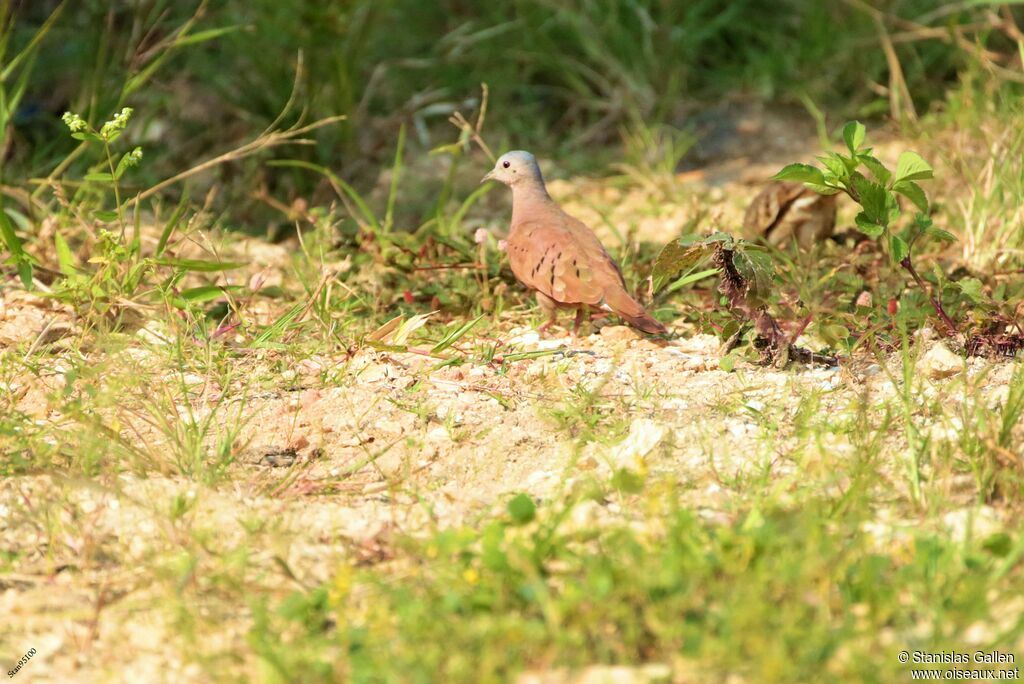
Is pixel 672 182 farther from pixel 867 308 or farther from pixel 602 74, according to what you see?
pixel 867 308

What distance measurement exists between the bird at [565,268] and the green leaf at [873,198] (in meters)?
0.75

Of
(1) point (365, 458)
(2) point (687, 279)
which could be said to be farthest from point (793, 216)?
(1) point (365, 458)

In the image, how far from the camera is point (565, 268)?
3.90m

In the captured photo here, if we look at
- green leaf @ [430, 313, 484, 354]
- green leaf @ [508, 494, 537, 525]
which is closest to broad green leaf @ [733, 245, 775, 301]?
green leaf @ [430, 313, 484, 354]

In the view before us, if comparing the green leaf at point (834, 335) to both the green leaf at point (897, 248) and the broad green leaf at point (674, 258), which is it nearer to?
the green leaf at point (897, 248)

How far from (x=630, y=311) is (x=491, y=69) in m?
2.95

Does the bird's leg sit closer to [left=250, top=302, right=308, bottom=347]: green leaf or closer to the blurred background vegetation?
A: [left=250, top=302, right=308, bottom=347]: green leaf

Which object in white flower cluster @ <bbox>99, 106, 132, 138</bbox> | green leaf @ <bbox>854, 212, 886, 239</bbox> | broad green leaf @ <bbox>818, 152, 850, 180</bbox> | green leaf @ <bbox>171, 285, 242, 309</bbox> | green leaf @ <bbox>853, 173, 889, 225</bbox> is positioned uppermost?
white flower cluster @ <bbox>99, 106, 132, 138</bbox>

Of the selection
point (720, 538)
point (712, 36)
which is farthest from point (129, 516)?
point (712, 36)

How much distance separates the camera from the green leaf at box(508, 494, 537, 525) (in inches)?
104

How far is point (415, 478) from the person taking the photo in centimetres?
309

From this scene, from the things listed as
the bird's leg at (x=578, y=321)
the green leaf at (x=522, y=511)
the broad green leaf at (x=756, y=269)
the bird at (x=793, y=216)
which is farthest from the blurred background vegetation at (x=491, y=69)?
the green leaf at (x=522, y=511)

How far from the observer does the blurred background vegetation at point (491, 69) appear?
17.9 ft

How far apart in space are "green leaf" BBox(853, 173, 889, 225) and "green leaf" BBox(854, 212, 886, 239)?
0.02 m
